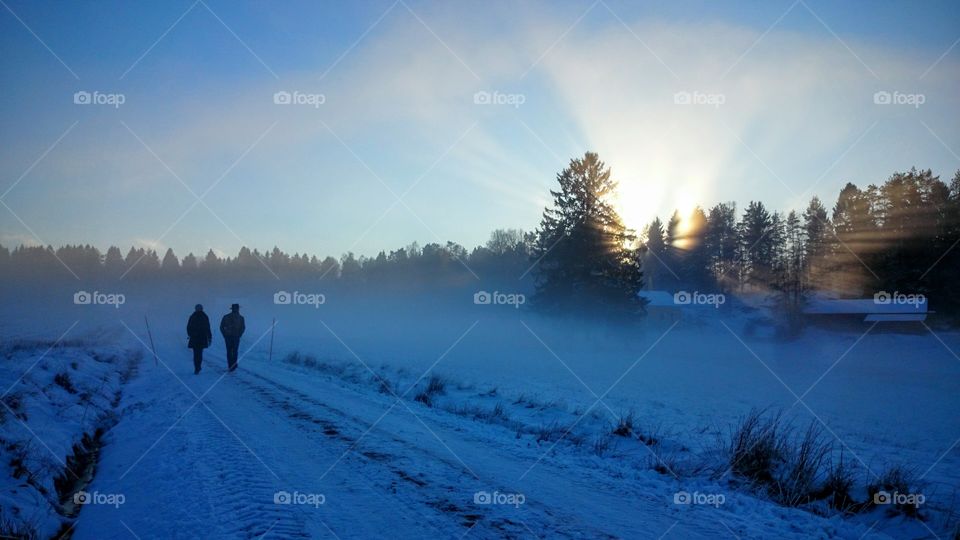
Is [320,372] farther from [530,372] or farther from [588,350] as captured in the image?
[588,350]

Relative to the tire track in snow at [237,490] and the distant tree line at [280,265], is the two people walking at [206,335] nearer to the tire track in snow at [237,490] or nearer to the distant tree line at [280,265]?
the tire track in snow at [237,490]

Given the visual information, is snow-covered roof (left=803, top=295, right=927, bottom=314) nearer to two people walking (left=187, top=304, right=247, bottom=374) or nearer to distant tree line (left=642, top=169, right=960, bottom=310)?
distant tree line (left=642, top=169, right=960, bottom=310)

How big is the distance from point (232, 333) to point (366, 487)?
44.5ft

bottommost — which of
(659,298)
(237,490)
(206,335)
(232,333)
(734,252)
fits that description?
(237,490)

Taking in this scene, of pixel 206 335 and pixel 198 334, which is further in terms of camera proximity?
pixel 206 335

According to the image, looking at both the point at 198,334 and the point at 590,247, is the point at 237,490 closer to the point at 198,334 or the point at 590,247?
the point at 198,334

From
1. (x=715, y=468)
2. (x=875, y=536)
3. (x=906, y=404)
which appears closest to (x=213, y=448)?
(x=715, y=468)

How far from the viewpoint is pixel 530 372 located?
26422 mm

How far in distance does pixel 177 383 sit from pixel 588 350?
3102cm

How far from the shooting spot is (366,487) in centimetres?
526

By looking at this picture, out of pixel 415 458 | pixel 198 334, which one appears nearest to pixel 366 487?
pixel 415 458

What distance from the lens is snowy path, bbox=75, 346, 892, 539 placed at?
14.3 feet

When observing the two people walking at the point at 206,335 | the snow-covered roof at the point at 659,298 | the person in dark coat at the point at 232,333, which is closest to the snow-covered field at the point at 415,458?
the person in dark coat at the point at 232,333

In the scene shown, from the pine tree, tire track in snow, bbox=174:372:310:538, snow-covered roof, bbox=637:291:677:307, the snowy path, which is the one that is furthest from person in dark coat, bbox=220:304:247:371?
snow-covered roof, bbox=637:291:677:307
